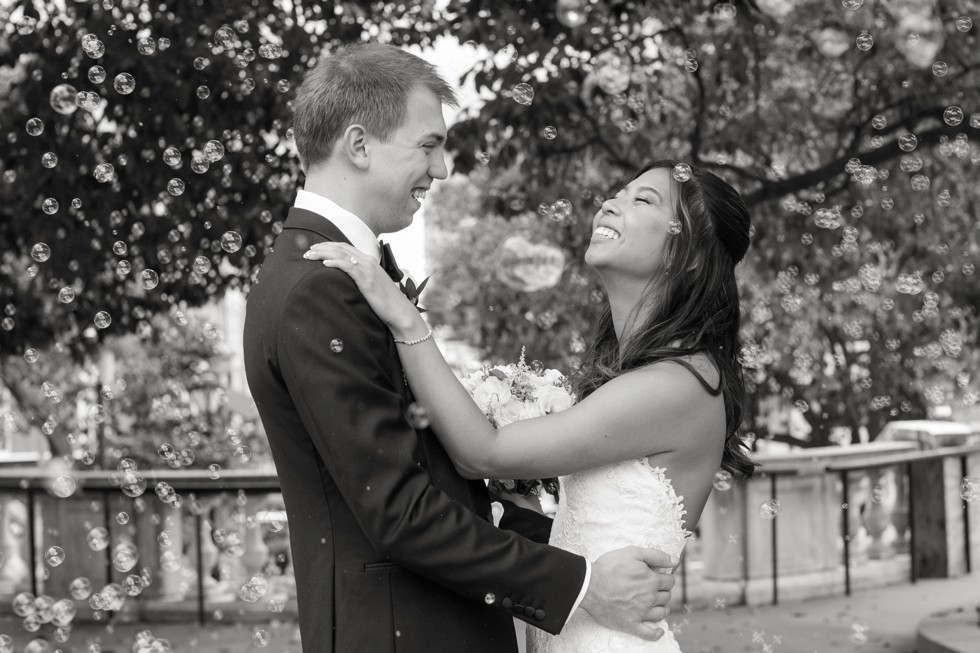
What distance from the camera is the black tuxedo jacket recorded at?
6.69ft

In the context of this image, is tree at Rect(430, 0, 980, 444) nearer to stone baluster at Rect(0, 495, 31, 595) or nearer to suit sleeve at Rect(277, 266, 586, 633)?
suit sleeve at Rect(277, 266, 586, 633)

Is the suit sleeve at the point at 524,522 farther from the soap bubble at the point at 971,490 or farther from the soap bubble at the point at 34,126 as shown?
the soap bubble at the point at 34,126

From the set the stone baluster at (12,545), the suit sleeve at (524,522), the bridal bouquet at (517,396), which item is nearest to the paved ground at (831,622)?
the suit sleeve at (524,522)

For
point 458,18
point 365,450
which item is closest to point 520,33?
point 458,18

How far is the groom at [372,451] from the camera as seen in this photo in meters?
2.05

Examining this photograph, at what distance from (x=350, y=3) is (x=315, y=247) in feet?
14.6

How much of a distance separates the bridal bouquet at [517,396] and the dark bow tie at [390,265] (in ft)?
1.30

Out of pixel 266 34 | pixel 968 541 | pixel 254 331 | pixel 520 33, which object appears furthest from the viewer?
pixel 968 541

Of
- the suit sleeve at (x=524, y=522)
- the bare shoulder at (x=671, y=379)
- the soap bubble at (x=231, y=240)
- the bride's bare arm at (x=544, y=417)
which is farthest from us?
the soap bubble at (x=231, y=240)

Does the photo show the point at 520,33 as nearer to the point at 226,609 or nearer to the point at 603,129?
the point at 603,129

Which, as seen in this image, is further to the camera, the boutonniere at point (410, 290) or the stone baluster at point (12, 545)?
the stone baluster at point (12, 545)

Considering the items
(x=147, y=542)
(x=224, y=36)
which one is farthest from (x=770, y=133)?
(x=147, y=542)

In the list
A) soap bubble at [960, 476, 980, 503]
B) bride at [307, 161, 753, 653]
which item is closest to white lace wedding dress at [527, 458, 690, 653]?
bride at [307, 161, 753, 653]

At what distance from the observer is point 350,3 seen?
6242 millimetres
